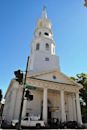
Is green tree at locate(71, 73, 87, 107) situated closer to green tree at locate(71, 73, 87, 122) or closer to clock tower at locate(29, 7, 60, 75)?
green tree at locate(71, 73, 87, 122)

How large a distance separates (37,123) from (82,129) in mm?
7131

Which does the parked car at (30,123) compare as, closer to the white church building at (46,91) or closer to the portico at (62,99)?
the white church building at (46,91)

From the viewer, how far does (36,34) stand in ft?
133

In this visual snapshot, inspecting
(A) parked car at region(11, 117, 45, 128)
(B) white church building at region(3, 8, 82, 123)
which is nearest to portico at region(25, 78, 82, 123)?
(B) white church building at region(3, 8, 82, 123)

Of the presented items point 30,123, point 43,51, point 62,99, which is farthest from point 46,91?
point 43,51

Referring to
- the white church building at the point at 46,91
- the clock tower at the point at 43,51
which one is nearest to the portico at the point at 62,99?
the white church building at the point at 46,91

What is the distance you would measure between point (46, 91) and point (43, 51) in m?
12.1

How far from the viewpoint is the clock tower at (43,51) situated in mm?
33531

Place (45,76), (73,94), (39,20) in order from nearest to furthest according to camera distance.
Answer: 1. (45,76)
2. (73,94)
3. (39,20)

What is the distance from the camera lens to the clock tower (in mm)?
33531

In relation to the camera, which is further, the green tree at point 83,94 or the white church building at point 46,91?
the green tree at point 83,94

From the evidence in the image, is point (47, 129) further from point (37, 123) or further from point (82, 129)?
point (82, 129)

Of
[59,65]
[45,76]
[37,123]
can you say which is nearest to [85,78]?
[59,65]

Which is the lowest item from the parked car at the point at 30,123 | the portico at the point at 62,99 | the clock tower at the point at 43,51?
the parked car at the point at 30,123
